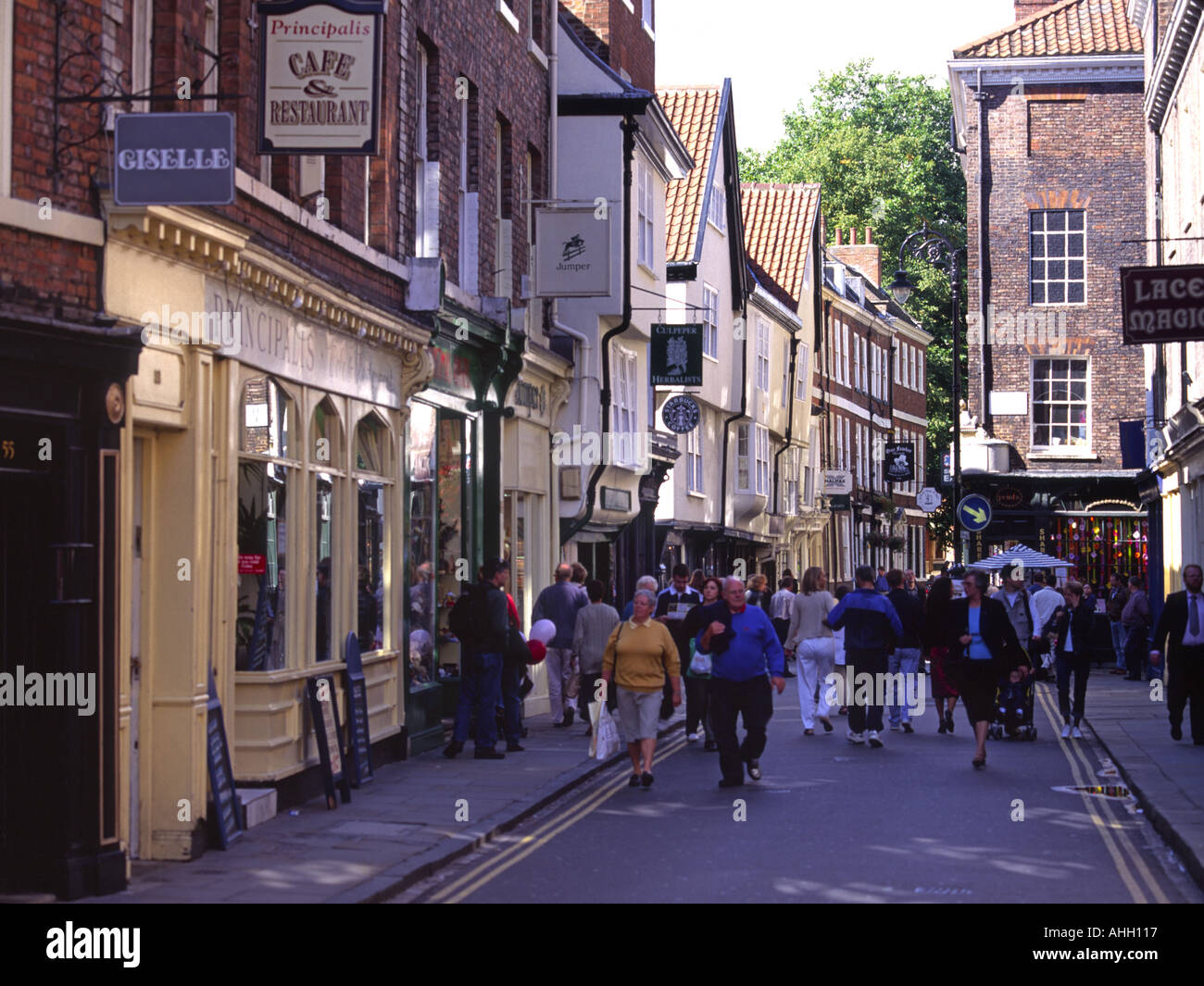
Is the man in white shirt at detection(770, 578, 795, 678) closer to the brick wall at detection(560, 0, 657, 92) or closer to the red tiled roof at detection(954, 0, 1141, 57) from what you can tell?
the brick wall at detection(560, 0, 657, 92)

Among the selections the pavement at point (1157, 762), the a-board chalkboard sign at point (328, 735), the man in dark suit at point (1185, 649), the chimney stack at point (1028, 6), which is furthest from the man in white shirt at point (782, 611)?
the chimney stack at point (1028, 6)

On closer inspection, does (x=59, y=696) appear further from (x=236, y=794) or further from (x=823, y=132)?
(x=823, y=132)

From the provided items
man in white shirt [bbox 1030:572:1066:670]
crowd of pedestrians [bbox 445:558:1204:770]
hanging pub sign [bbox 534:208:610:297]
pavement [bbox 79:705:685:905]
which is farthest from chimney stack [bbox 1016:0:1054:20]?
pavement [bbox 79:705:685:905]

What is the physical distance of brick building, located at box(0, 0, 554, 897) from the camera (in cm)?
993

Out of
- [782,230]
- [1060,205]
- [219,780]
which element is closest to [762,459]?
[782,230]

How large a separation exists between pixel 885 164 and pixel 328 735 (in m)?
58.6

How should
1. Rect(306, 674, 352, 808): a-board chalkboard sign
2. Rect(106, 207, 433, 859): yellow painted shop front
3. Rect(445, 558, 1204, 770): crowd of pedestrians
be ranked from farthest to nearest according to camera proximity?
Rect(445, 558, 1204, 770): crowd of pedestrians, Rect(306, 674, 352, 808): a-board chalkboard sign, Rect(106, 207, 433, 859): yellow painted shop front

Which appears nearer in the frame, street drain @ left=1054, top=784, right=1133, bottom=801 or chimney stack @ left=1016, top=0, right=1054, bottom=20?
street drain @ left=1054, top=784, right=1133, bottom=801

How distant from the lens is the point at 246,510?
43.8ft

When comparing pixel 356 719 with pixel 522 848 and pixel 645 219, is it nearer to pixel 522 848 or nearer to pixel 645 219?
pixel 522 848

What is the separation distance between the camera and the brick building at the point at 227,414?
993cm

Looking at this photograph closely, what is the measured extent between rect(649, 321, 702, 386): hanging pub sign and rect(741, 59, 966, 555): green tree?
3766cm
